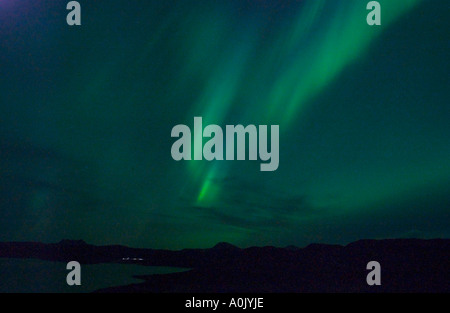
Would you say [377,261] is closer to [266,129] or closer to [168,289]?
[266,129]

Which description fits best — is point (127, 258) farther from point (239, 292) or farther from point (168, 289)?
point (239, 292)

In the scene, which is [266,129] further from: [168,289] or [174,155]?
[168,289]

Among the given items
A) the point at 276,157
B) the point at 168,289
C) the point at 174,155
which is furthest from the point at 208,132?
the point at 168,289

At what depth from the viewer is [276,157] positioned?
4605mm

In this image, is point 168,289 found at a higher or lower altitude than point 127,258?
lower

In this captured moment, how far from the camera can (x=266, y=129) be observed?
4.55m

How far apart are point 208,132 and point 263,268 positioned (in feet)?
5.29
